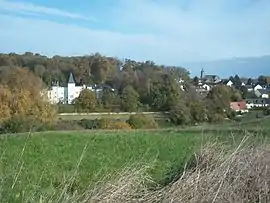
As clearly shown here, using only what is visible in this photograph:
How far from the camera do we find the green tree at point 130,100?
54.2 m

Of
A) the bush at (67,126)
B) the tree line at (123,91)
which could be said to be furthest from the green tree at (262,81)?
the bush at (67,126)

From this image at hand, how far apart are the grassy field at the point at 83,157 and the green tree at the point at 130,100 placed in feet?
112

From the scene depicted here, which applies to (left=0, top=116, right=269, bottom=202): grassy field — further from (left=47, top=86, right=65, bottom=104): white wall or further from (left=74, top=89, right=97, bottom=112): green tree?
(left=47, top=86, right=65, bottom=104): white wall

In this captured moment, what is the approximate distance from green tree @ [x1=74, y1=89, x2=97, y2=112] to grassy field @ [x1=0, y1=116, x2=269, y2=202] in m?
38.2

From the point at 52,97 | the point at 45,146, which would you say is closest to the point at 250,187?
the point at 45,146

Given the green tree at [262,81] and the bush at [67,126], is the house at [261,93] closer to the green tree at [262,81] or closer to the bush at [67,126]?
the green tree at [262,81]

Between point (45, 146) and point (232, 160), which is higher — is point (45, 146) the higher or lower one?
the lower one

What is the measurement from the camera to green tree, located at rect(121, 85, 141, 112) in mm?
54188

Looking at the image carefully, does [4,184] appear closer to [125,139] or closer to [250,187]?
[250,187]

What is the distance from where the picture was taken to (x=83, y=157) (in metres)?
5.60

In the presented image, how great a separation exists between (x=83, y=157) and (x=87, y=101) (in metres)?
54.3

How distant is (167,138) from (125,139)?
146 centimetres

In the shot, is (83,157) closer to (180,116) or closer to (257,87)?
(180,116)

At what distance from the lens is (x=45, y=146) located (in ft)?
53.3
